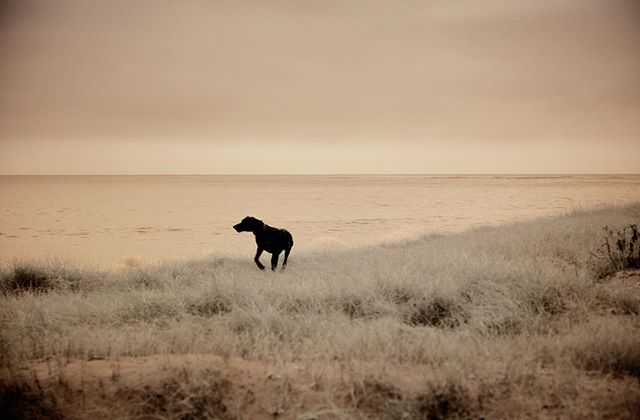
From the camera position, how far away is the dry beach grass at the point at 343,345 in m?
3.47

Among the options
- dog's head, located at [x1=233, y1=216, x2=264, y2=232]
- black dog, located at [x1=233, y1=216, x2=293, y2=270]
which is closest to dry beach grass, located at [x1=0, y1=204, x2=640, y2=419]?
black dog, located at [x1=233, y1=216, x2=293, y2=270]

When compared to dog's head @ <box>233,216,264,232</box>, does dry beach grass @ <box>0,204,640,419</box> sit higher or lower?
lower

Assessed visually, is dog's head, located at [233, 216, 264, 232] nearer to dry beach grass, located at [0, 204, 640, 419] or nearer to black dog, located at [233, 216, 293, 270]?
black dog, located at [233, 216, 293, 270]

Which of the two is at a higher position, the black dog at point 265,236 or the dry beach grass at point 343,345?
the black dog at point 265,236

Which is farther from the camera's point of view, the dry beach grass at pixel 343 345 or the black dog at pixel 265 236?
the black dog at pixel 265 236

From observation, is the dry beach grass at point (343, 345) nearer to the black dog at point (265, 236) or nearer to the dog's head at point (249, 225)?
the black dog at point (265, 236)

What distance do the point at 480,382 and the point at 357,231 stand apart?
1702cm

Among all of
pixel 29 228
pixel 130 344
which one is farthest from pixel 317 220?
pixel 130 344

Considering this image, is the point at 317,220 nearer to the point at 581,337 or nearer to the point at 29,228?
the point at 29,228

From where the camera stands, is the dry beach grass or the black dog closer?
the dry beach grass

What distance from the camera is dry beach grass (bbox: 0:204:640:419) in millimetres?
3469

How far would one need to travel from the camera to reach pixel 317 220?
25.4 metres

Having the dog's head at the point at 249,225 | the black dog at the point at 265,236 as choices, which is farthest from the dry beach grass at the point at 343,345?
the dog's head at the point at 249,225

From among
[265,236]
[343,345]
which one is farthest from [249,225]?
[343,345]
